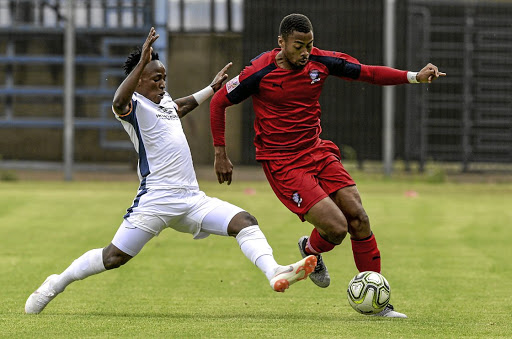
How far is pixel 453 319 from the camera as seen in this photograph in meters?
6.57

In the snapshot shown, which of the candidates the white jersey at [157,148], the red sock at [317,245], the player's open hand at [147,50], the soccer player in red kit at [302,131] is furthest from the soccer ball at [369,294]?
the player's open hand at [147,50]

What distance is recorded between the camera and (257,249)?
20.8 ft

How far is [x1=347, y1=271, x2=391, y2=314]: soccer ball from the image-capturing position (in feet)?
20.8

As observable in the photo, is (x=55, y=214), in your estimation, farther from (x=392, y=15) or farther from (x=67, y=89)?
(x=392, y=15)

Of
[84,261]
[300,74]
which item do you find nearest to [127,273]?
[84,261]

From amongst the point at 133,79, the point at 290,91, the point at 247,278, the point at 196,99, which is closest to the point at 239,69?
the point at 247,278

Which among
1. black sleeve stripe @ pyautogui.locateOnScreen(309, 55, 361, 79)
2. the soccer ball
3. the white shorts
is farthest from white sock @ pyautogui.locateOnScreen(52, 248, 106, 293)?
black sleeve stripe @ pyautogui.locateOnScreen(309, 55, 361, 79)

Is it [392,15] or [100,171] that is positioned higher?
[392,15]

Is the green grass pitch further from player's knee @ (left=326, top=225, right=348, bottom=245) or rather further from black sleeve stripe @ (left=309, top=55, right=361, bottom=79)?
black sleeve stripe @ (left=309, top=55, right=361, bottom=79)

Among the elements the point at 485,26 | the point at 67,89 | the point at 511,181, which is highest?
the point at 485,26

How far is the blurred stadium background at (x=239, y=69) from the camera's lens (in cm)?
2275

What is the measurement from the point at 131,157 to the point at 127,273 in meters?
13.8

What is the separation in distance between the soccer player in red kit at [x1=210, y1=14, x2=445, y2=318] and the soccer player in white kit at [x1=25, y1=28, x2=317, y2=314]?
0.30 m

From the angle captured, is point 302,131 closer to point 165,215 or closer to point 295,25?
point 295,25
